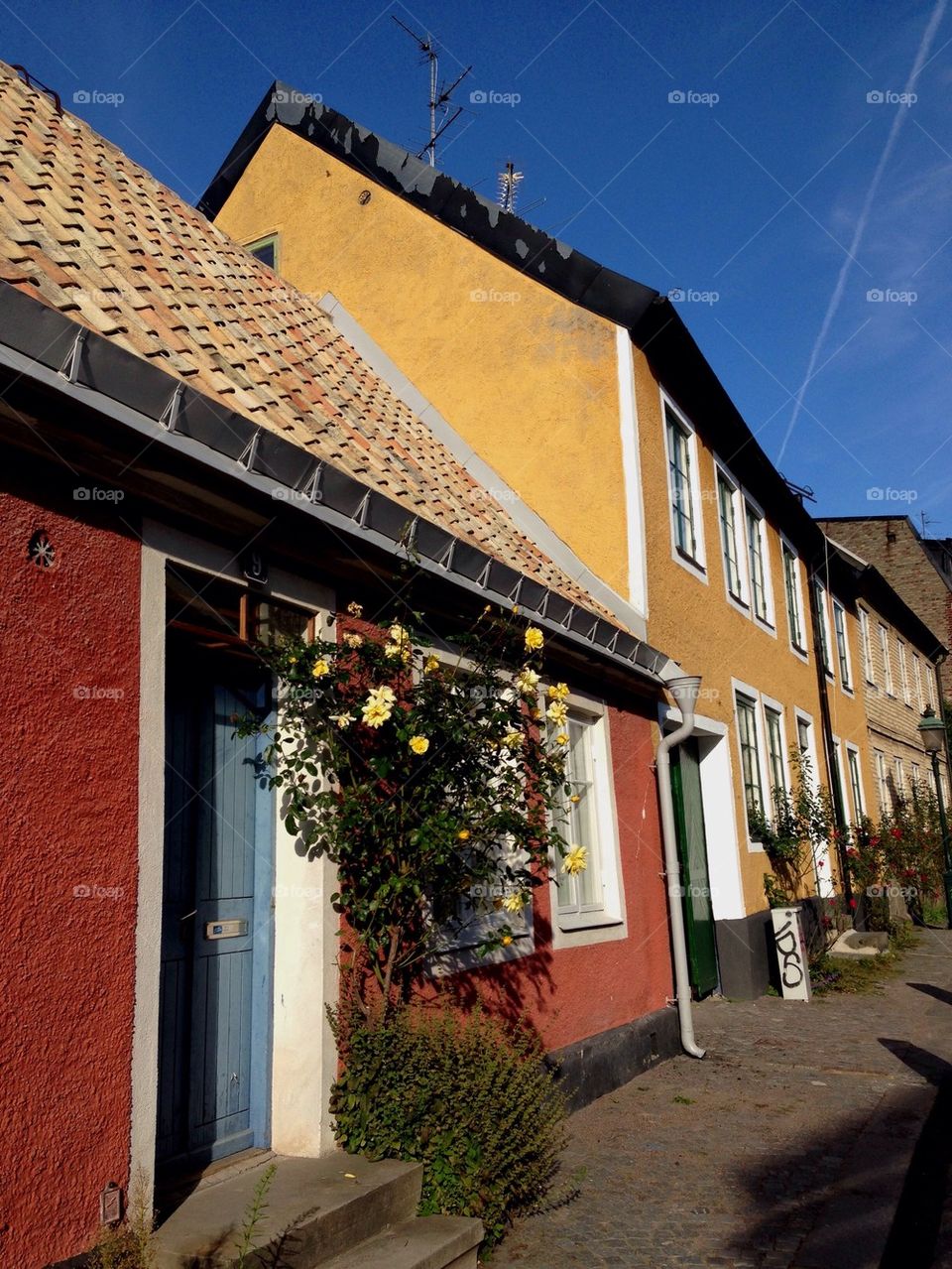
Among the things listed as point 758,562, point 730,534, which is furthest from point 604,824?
point 758,562

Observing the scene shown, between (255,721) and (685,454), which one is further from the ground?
(685,454)

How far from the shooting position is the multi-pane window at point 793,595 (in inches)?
594

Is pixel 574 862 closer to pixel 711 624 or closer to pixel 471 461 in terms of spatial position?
pixel 471 461

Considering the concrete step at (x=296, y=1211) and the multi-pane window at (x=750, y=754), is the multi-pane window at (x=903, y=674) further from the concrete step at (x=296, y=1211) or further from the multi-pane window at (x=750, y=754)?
the concrete step at (x=296, y=1211)

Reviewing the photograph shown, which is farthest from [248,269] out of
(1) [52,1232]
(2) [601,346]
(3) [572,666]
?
(1) [52,1232]

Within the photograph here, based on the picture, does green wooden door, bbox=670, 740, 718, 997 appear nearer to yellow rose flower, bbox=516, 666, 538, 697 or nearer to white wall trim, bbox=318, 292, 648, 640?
white wall trim, bbox=318, 292, 648, 640

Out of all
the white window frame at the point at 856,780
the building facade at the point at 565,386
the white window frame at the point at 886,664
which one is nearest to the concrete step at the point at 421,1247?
the building facade at the point at 565,386

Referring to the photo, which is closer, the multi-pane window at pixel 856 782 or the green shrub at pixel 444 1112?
the green shrub at pixel 444 1112

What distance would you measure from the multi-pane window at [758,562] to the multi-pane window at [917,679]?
1428cm

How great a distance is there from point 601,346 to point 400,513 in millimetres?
4671

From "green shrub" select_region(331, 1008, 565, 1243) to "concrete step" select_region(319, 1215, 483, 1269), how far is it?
0.15 metres

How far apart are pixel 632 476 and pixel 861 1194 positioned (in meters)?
5.62

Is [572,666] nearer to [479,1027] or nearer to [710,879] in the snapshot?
[479,1027]

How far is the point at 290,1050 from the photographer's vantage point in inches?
180
